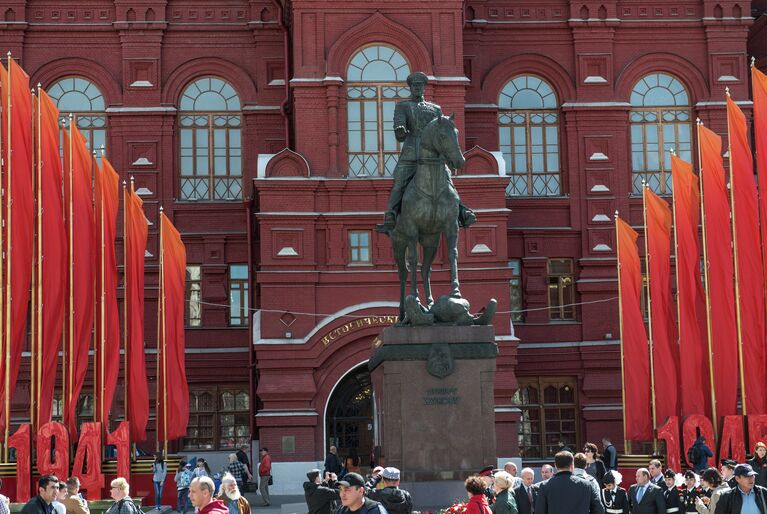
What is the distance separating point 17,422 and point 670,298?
17.9 metres

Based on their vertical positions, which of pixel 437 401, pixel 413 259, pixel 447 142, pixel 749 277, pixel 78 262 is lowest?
pixel 437 401

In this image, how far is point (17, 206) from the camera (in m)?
29.2

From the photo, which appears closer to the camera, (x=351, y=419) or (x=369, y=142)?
(x=351, y=419)

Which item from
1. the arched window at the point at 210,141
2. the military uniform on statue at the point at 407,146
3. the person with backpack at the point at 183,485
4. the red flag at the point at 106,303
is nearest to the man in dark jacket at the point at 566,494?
the military uniform on statue at the point at 407,146

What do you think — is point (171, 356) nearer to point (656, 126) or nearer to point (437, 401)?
point (437, 401)

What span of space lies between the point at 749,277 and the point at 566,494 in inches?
745

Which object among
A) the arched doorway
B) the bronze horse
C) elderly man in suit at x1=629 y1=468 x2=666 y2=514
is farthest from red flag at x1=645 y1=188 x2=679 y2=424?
elderly man in suit at x1=629 y1=468 x2=666 y2=514

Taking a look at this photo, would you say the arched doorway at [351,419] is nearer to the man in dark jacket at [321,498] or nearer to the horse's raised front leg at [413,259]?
the horse's raised front leg at [413,259]

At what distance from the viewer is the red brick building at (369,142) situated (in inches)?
1427

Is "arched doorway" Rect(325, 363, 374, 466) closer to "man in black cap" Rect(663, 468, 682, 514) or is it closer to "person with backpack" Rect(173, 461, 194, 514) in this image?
"person with backpack" Rect(173, 461, 194, 514)

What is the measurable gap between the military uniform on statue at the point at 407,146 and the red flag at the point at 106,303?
38.1ft

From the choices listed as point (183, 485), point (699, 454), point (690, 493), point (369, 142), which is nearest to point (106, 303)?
point (183, 485)

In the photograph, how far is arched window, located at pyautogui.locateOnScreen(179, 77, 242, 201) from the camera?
39.5 meters

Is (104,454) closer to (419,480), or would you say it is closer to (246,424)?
(246,424)
